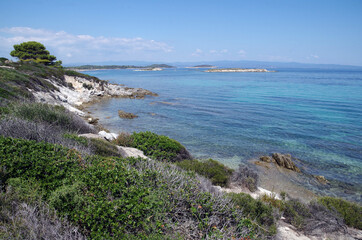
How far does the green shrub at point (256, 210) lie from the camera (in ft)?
20.9

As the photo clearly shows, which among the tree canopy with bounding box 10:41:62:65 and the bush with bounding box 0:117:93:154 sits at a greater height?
the tree canopy with bounding box 10:41:62:65

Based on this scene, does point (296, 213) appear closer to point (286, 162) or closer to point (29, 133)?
point (286, 162)

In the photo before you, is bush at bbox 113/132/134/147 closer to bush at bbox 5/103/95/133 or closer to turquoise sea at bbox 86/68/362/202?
bush at bbox 5/103/95/133

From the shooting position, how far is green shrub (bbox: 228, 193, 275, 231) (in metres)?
6.37

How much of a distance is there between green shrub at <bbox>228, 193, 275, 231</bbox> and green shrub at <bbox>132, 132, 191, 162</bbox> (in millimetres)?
4737

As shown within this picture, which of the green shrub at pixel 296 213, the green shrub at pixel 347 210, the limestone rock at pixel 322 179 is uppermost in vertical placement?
the green shrub at pixel 296 213

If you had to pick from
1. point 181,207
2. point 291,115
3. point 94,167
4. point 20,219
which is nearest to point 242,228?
point 181,207

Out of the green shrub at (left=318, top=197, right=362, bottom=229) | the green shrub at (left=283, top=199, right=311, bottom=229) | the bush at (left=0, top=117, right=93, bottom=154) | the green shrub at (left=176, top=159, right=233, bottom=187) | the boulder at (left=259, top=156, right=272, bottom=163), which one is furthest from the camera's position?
the boulder at (left=259, top=156, right=272, bottom=163)

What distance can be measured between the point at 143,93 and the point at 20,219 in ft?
133

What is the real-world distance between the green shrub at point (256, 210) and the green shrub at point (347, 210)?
265 centimetres

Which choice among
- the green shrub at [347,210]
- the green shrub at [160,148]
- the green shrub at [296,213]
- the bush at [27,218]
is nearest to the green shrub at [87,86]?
the green shrub at [160,148]

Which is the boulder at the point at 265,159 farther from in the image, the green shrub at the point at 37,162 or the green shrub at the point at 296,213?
the green shrub at the point at 37,162

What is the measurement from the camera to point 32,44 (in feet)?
177

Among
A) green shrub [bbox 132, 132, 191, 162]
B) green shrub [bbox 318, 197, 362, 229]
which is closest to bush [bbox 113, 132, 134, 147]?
green shrub [bbox 132, 132, 191, 162]
